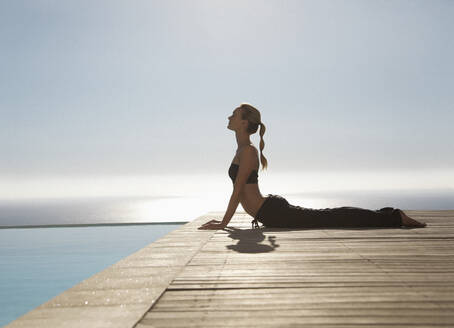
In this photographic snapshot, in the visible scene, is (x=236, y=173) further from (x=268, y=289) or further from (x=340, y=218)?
(x=268, y=289)

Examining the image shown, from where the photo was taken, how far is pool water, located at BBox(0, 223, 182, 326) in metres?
7.13

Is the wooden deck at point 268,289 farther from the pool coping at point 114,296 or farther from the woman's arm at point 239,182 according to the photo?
the woman's arm at point 239,182

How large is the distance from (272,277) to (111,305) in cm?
87

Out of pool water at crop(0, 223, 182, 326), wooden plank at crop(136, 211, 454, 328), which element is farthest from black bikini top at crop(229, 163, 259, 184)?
pool water at crop(0, 223, 182, 326)

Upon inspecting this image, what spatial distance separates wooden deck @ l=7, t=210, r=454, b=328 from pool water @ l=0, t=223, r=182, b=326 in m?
5.39

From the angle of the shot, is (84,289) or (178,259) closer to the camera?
(84,289)

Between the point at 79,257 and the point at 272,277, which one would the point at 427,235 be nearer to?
the point at 272,277

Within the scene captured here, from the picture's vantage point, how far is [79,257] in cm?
895

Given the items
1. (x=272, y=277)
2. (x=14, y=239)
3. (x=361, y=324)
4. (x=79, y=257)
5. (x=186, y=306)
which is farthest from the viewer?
(x=14, y=239)

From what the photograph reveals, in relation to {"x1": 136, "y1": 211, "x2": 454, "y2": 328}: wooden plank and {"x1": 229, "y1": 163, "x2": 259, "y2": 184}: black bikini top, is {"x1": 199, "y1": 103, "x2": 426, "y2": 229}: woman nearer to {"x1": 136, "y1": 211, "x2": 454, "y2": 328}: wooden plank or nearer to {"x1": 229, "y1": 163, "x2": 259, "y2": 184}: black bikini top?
{"x1": 229, "y1": 163, "x2": 259, "y2": 184}: black bikini top

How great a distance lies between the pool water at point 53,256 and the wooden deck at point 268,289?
5.39 meters

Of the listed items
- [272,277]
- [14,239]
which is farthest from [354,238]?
[14,239]

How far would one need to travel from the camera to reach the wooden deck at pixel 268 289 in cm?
142

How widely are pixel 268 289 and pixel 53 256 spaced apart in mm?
8749
